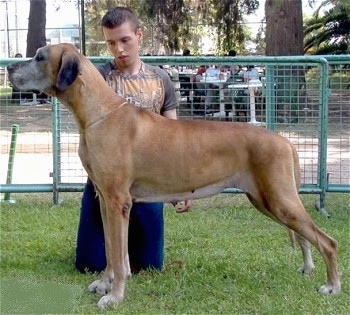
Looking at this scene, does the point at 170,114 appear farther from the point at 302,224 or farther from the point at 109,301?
the point at 109,301

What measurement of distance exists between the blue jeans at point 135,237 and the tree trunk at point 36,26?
82.7 feet

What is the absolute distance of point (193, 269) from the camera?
18.9 ft

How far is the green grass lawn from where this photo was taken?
489 cm

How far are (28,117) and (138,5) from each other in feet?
58.7

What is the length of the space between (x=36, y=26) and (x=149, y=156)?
86.7 ft

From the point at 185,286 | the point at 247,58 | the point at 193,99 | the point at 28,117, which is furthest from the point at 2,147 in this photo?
the point at 185,286

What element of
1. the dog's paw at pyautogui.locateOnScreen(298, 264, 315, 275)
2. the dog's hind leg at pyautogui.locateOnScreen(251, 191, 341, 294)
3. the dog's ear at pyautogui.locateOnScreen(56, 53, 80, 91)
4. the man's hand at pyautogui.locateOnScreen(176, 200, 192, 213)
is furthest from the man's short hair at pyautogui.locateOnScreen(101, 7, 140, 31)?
the dog's paw at pyautogui.locateOnScreen(298, 264, 315, 275)

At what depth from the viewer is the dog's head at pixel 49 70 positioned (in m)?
4.71

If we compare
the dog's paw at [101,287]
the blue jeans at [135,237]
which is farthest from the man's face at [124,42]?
the dog's paw at [101,287]

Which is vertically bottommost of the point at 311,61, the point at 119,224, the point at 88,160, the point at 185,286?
the point at 185,286

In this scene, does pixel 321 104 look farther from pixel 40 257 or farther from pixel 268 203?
pixel 40 257

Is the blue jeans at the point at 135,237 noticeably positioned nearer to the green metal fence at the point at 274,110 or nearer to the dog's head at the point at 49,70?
the dog's head at the point at 49,70

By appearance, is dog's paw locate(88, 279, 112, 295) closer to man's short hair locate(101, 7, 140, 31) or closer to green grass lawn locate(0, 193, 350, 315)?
green grass lawn locate(0, 193, 350, 315)

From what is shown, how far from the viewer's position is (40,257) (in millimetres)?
6191
